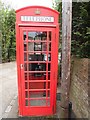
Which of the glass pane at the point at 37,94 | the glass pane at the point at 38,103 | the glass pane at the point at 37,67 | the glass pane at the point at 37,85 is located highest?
the glass pane at the point at 37,67

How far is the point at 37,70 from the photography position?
5.30m

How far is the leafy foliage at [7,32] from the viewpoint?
48.0 feet

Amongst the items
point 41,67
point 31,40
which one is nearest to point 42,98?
point 41,67

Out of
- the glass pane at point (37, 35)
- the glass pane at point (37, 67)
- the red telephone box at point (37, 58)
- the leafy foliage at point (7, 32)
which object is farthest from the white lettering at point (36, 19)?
the leafy foliage at point (7, 32)

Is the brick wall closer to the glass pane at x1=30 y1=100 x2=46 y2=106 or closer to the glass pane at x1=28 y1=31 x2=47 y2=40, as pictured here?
the glass pane at x1=30 y1=100 x2=46 y2=106

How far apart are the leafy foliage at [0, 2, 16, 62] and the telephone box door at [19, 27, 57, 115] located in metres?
9.64

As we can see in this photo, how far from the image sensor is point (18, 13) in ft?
16.4

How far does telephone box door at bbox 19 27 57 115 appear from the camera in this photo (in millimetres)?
5078

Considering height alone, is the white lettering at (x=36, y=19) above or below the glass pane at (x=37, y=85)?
above

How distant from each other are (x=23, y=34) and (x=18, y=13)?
0.52 meters

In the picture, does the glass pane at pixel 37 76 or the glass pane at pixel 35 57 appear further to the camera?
the glass pane at pixel 37 76

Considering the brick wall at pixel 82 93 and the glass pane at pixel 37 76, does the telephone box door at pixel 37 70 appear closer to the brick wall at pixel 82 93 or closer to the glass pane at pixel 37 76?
the glass pane at pixel 37 76

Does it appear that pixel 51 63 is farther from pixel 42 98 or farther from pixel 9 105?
pixel 9 105

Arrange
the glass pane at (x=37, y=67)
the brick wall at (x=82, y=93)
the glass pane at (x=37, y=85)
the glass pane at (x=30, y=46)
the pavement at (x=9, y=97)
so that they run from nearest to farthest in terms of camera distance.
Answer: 1. the brick wall at (x=82, y=93)
2. the glass pane at (x=30, y=46)
3. the glass pane at (x=37, y=67)
4. the glass pane at (x=37, y=85)
5. the pavement at (x=9, y=97)
